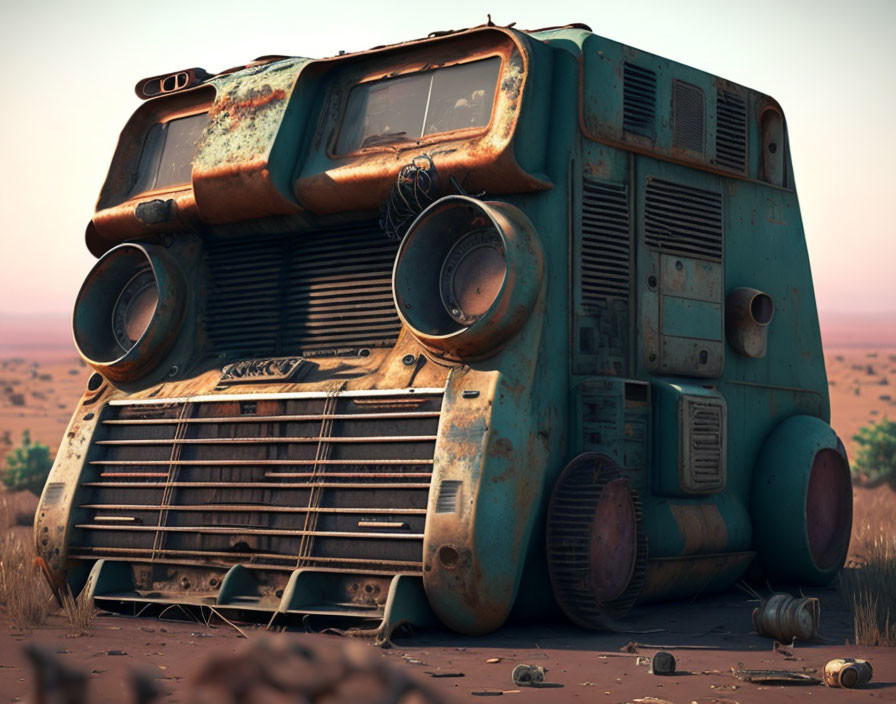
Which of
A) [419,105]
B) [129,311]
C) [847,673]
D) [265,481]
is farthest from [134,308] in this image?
[847,673]

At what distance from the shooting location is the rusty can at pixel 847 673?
19.0 ft

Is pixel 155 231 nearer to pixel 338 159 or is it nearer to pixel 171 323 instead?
pixel 171 323

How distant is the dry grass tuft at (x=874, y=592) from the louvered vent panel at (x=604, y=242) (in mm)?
2496

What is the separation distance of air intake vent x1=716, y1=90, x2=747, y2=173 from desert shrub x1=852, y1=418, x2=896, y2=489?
1271cm

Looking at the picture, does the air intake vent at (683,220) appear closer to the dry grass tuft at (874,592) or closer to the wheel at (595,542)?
the wheel at (595,542)

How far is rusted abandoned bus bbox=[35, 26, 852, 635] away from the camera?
753 cm

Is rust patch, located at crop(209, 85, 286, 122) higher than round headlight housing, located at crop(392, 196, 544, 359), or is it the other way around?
rust patch, located at crop(209, 85, 286, 122)

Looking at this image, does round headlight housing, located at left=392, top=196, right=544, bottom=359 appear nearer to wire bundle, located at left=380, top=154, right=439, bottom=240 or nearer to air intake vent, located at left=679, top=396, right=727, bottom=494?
wire bundle, located at left=380, top=154, right=439, bottom=240

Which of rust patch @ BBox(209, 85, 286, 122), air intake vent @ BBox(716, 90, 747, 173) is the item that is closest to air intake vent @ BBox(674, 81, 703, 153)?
air intake vent @ BBox(716, 90, 747, 173)

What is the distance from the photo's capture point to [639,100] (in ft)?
28.3

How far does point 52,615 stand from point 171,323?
2.26 meters

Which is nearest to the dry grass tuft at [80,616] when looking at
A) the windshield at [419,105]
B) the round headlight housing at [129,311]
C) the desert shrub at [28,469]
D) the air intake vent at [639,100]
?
the round headlight housing at [129,311]

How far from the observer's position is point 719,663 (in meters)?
6.52

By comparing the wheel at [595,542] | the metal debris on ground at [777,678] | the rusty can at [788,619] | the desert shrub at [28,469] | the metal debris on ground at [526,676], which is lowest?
the metal debris on ground at [526,676]
